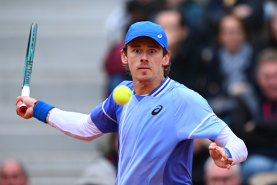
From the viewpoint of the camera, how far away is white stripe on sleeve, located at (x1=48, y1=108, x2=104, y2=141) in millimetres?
5062

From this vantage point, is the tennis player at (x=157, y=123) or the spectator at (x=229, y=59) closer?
the tennis player at (x=157, y=123)

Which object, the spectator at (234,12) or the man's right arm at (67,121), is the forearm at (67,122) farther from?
the spectator at (234,12)

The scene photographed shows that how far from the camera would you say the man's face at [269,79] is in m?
7.88

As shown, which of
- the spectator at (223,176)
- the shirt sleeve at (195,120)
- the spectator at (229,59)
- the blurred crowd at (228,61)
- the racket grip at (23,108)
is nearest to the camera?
the shirt sleeve at (195,120)

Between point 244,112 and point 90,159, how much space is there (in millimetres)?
2759

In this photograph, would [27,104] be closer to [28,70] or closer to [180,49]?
[28,70]

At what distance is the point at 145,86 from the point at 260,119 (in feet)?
11.4

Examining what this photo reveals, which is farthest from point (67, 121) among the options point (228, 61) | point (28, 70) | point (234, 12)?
point (234, 12)

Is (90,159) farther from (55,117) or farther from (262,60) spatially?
(55,117)

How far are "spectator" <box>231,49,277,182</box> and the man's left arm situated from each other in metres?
3.18

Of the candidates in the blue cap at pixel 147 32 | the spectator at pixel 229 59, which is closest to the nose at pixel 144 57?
the blue cap at pixel 147 32

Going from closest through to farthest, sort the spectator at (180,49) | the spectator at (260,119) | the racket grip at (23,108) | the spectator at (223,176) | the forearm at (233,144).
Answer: the forearm at (233,144), the racket grip at (23,108), the spectator at (223,176), the spectator at (260,119), the spectator at (180,49)

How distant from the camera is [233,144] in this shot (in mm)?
4336

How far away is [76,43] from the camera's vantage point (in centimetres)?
1156
